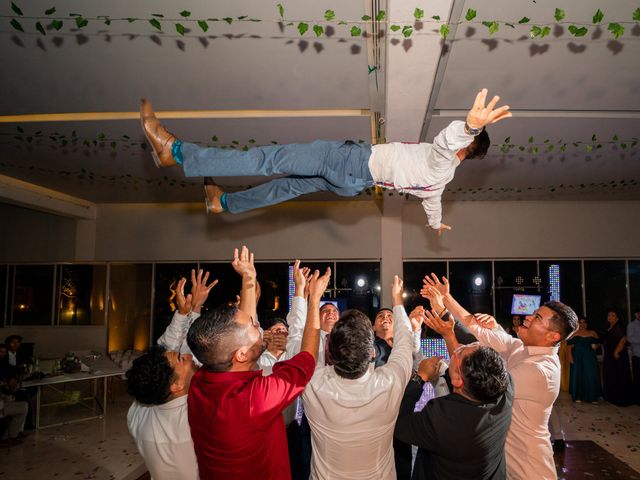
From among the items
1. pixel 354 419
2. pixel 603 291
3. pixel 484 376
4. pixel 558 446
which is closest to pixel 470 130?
pixel 484 376

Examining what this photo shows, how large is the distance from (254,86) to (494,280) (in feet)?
22.6

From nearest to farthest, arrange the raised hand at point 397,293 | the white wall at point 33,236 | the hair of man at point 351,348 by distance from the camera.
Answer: the hair of man at point 351,348
the raised hand at point 397,293
the white wall at point 33,236

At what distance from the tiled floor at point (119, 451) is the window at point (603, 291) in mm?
3619

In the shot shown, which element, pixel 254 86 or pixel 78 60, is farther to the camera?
pixel 254 86

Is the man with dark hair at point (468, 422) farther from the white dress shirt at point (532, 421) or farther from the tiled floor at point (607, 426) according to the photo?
the tiled floor at point (607, 426)

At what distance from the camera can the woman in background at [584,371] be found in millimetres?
6742

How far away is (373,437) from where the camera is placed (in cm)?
180

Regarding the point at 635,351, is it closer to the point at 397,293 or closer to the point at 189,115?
the point at 397,293

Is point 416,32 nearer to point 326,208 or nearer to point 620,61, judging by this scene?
point 620,61

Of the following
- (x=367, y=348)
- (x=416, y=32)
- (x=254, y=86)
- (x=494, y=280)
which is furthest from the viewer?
(x=494, y=280)

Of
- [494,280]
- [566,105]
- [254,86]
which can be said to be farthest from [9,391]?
[494,280]

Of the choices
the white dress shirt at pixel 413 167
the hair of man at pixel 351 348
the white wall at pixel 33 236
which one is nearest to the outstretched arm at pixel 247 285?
the hair of man at pixel 351 348

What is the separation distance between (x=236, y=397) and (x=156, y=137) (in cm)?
169

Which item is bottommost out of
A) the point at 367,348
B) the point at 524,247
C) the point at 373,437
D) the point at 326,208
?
the point at 373,437
